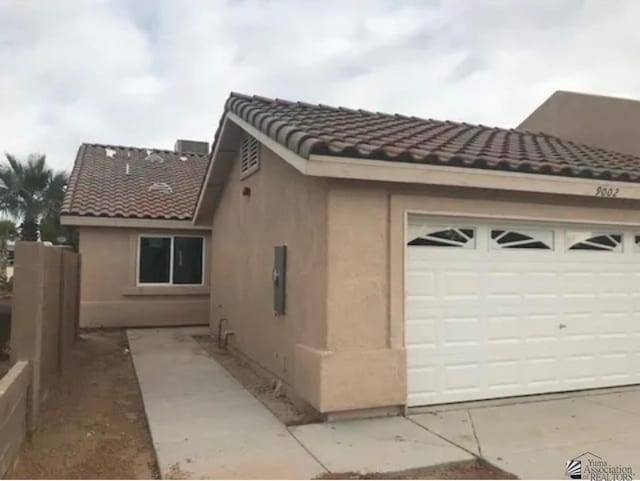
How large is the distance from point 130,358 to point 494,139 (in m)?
8.38

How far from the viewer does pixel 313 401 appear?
21.5 feet

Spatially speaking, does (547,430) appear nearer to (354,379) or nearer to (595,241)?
(354,379)

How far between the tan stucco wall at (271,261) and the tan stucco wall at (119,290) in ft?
11.5

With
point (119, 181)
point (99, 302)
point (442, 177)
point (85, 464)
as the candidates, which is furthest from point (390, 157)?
point (119, 181)

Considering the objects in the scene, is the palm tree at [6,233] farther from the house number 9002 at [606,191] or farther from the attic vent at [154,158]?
the house number 9002 at [606,191]

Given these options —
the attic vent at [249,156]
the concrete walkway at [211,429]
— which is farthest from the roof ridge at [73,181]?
the concrete walkway at [211,429]

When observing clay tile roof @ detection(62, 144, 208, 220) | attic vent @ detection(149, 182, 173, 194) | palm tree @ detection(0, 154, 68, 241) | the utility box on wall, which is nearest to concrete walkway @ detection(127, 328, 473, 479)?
the utility box on wall

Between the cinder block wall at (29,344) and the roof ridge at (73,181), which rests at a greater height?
the roof ridge at (73,181)

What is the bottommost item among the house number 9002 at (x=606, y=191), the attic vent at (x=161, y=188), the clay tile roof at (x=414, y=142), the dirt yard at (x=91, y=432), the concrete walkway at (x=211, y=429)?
the dirt yard at (x=91, y=432)

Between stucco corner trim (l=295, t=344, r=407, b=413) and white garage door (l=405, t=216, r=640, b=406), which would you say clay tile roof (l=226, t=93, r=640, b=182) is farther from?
stucco corner trim (l=295, t=344, r=407, b=413)

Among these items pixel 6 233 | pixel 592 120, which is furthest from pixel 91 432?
pixel 6 233

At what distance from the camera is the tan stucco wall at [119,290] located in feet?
51.1

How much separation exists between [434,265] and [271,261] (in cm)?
290

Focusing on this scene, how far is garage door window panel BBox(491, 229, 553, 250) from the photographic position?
24.8 ft
